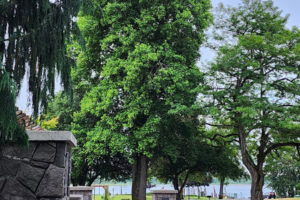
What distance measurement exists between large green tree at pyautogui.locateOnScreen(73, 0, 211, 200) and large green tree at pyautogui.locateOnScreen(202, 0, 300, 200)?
4.28 feet

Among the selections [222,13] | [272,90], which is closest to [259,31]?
[222,13]

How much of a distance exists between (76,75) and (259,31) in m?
9.35

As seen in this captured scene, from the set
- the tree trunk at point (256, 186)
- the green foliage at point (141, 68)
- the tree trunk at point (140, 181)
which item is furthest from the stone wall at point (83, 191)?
the tree trunk at point (256, 186)

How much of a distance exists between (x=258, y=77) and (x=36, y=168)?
1193 cm

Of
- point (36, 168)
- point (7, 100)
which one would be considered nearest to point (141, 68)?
point (36, 168)

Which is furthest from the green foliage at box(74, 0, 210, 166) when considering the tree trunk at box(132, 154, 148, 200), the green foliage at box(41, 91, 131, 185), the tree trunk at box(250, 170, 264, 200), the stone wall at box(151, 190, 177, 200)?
the tree trunk at box(250, 170, 264, 200)

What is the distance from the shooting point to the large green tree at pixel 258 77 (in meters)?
13.6

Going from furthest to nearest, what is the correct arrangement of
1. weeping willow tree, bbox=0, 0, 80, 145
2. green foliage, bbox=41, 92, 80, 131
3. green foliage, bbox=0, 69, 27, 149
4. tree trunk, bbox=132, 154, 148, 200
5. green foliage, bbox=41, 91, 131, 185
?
green foliage, bbox=41, 91, 131, 185 → green foliage, bbox=41, 92, 80, 131 → tree trunk, bbox=132, 154, 148, 200 → weeping willow tree, bbox=0, 0, 80, 145 → green foliage, bbox=0, 69, 27, 149

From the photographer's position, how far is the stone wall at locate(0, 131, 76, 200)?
423 cm

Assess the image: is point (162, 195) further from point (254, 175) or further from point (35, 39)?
point (254, 175)

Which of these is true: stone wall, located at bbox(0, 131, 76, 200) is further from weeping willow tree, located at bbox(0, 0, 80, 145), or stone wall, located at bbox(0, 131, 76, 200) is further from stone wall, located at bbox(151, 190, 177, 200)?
stone wall, located at bbox(151, 190, 177, 200)

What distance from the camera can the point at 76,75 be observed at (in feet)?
54.6

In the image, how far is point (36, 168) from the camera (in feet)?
14.2

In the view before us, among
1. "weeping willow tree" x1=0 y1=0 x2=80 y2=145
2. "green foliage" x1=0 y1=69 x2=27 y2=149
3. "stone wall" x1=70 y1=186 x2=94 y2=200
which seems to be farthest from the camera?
"stone wall" x1=70 y1=186 x2=94 y2=200
